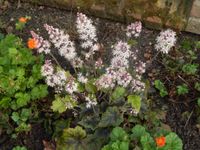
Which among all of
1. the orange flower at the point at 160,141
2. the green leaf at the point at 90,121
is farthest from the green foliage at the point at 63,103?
the orange flower at the point at 160,141

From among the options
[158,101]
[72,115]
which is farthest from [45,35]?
[158,101]

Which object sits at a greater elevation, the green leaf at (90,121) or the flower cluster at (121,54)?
the flower cluster at (121,54)

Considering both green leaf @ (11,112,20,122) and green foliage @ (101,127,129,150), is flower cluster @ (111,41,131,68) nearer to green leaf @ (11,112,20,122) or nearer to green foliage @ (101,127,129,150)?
green foliage @ (101,127,129,150)

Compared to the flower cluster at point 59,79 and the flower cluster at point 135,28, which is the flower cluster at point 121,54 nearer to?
the flower cluster at point 135,28

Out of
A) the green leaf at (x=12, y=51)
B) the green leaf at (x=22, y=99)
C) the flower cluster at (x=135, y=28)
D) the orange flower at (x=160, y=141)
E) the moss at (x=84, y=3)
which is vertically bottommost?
the green leaf at (x=22, y=99)

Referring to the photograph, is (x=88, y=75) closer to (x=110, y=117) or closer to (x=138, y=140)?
(x=110, y=117)

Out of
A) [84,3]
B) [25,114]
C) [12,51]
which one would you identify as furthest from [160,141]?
[84,3]
